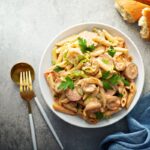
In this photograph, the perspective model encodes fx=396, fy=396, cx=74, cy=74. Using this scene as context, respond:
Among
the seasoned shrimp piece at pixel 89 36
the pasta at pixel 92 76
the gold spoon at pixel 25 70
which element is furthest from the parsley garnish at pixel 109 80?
the gold spoon at pixel 25 70

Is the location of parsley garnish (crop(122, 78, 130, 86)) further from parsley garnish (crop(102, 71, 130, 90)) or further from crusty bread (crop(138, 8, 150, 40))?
crusty bread (crop(138, 8, 150, 40))

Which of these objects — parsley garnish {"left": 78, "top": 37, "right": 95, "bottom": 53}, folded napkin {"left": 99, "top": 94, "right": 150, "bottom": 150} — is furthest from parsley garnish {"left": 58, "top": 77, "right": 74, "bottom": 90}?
folded napkin {"left": 99, "top": 94, "right": 150, "bottom": 150}

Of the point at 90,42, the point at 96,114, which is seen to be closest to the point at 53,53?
the point at 90,42

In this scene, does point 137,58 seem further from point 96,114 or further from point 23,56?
point 23,56

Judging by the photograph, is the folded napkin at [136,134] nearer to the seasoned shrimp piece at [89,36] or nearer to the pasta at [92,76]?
the pasta at [92,76]

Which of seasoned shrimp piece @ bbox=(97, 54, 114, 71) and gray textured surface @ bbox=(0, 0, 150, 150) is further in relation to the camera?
gray textured surface @ bbox=(0, 0, 150, 150)

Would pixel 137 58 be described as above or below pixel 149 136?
above

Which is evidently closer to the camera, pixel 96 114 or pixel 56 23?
pixel 96 114
